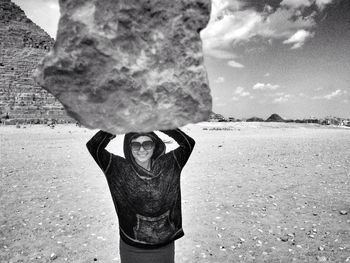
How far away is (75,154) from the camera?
14070 mm

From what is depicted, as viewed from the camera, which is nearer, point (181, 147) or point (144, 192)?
point (144, 192)

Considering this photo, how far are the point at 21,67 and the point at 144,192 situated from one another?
8757cm

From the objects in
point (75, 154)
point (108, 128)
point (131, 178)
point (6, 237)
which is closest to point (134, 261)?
point (131, 178)

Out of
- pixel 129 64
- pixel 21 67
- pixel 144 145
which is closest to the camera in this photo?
pixel 129 64

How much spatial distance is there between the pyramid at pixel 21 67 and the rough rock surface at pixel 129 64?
56.4m

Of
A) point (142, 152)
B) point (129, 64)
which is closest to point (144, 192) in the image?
point (142, 152)

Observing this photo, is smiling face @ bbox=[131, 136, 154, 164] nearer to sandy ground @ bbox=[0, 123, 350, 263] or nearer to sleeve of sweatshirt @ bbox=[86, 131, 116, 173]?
Result: sleeve of sweatshirt @ bbox=[86, 131, 116, 173]

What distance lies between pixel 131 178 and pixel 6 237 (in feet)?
12.9

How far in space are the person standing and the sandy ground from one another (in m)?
1.79

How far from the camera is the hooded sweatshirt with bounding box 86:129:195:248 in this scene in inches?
109

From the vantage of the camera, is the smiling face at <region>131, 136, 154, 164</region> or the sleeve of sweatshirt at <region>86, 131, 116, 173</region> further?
the sleeve of sweatshirt at <region>86, 131, 116, 173</region>

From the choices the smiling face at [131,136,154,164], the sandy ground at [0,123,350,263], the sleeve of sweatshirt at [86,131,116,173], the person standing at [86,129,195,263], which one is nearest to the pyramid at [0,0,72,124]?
the sandy ground at [0,123,350,263]

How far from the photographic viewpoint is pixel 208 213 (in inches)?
262

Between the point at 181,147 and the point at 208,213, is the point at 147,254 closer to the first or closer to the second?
the point at 181,147
